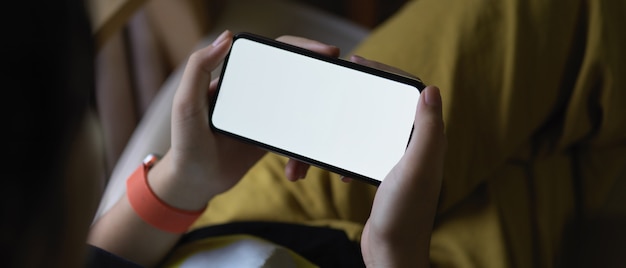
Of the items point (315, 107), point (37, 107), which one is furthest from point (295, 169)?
point (37, 107)

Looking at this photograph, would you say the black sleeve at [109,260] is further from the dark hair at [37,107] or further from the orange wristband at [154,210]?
the dark hair at [37,107]

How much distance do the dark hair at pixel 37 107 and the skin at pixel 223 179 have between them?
0.35 ft

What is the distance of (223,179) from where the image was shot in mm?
543

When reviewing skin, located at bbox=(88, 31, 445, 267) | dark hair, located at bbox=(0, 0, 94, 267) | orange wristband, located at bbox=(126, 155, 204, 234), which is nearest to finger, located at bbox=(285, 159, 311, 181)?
skin, located at bbox=(88, 31, 445, 267)

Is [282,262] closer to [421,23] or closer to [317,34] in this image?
[421,23]

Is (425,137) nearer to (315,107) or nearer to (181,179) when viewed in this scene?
(315,107)

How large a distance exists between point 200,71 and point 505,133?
272mm

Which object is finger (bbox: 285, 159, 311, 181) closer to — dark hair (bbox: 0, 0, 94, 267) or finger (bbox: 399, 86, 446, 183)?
finger (bbox: 399, 86, 446, 183)

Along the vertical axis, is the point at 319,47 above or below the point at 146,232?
above

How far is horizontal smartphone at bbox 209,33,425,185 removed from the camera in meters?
0.44

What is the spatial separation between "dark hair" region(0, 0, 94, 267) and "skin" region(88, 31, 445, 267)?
0.11 meters

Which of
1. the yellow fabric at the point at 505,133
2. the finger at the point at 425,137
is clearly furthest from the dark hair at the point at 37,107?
the yellow fabric at the point at 505,133

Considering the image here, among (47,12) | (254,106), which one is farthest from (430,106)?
(47,12)

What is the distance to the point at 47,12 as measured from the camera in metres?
0.21
